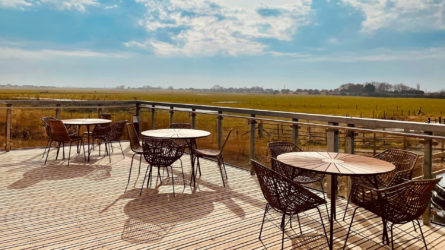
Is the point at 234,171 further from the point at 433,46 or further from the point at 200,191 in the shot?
the point at 433,46

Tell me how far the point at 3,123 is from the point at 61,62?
74693 mm

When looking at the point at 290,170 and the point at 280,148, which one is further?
the point at 280,148

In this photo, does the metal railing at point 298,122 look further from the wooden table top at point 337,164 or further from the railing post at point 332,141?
the wooden table top at point 337,164

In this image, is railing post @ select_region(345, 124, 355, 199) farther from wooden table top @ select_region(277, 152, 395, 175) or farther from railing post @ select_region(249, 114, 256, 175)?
railing post @ select_region(249, 114, 256, 175)

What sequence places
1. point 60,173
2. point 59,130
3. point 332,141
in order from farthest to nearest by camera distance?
point 59,130, point 60,173, point 332,141

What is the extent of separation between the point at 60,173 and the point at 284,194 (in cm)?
421

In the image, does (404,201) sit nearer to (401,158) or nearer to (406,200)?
(406,200)

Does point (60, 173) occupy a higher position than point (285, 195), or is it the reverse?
point (285, 195)

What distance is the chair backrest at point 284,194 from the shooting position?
2.53 m

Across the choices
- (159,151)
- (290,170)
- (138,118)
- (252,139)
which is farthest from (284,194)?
(138,118)

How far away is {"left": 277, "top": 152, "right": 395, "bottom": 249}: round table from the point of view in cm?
253

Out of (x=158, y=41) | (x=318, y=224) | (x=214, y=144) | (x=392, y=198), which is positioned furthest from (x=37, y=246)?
(x=158, y=41)

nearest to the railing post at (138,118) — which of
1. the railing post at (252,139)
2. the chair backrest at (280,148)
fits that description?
the railing post at (252,139)

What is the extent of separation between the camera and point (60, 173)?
17.2 ft
